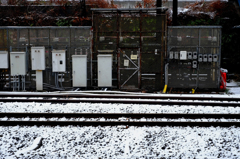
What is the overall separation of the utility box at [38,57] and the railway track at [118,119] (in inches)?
256

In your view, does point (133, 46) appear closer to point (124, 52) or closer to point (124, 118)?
point (124, 52)

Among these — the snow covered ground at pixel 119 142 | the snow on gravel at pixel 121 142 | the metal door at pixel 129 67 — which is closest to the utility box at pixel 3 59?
the metal door at pixel 129 67

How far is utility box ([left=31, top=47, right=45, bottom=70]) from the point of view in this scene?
48.6ft

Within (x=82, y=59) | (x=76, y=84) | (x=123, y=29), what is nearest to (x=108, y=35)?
(x=123, y=29)

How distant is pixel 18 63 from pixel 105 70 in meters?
5.23

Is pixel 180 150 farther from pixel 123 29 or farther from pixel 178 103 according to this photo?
pixel 123 29

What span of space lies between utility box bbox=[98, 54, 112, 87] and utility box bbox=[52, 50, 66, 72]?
2.19 metres

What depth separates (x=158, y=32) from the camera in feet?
50.1

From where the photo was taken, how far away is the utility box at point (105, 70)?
48.9 feet

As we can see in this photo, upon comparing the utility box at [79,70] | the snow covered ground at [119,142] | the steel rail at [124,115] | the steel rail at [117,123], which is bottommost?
the snow covered ground at [119,142]

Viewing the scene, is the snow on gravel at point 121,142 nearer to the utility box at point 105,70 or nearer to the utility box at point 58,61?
the utility box at point 105,70

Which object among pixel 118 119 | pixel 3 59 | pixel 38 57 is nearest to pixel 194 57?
pixel 118 119

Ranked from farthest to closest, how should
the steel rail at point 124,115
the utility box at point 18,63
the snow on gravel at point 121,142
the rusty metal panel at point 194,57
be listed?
the rusty metal panel at point 194,57 < the utility box at point 18,63 < the steel rail at point 124,115 < the snow on gravel at point 121,142

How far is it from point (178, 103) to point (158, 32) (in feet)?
19.9
